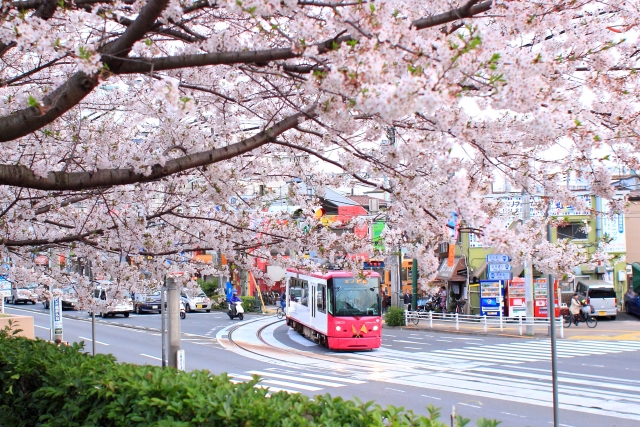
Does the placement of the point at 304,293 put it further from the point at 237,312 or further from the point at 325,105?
the point at 325,105

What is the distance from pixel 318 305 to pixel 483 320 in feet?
28.3

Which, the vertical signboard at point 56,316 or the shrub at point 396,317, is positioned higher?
the vertical signboard at point 56,316

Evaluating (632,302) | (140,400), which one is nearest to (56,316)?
(140,400)

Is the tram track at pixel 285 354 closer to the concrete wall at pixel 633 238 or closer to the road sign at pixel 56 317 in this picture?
the road sign at pixel 56 317

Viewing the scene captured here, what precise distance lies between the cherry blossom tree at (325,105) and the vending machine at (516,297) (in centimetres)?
2289

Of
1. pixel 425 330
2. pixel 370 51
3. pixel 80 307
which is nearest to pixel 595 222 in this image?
pixel 425 330

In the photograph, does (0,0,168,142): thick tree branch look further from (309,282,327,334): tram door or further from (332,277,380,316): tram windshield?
(309,282,327,334): tram door

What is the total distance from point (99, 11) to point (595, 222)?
3296 cm

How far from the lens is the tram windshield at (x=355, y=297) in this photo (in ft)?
73.4

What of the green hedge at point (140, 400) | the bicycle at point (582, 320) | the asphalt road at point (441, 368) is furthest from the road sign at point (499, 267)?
the green hedge at point (140, 400)

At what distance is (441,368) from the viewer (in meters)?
17.7

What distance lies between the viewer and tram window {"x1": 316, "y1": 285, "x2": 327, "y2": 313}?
2291 centimetres

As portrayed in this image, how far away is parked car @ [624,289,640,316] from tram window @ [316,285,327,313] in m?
17.7

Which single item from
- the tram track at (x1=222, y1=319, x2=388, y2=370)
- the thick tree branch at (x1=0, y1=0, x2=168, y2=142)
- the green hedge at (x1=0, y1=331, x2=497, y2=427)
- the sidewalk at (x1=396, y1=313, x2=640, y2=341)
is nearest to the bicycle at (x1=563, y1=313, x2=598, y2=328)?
the sidewalk at (x1=396, y1=313, x2=640, y2=341)
